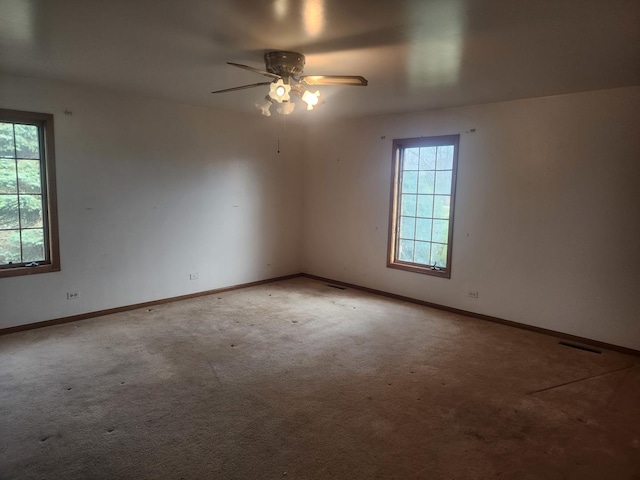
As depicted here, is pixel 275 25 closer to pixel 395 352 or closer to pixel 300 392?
pixel 300 392

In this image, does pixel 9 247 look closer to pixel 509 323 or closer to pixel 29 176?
pixel 29 176

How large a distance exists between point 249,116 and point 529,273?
4251mm

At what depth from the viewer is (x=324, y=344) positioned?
3959 mm

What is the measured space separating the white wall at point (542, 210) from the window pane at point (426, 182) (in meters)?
0.45

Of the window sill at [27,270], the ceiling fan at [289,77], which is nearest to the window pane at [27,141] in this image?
the window sill at [27,270]

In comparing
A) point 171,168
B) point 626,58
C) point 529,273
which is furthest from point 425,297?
point 171,168

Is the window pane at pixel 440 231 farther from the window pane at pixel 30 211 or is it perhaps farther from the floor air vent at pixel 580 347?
the window pane at pixel 30 211

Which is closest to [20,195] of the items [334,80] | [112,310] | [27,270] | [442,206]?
[27,270]

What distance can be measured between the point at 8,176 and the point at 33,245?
0.73 metres

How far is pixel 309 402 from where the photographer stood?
9.50ft

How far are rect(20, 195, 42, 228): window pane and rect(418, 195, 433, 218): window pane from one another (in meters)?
4.45

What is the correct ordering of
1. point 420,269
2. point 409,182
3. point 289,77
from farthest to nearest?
1. point 409,182
2. point 420,269
3. point 289,77

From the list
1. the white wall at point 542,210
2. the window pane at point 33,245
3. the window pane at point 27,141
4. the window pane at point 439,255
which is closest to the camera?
the white wall at point 542,210

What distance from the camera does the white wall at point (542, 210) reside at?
152 inches
